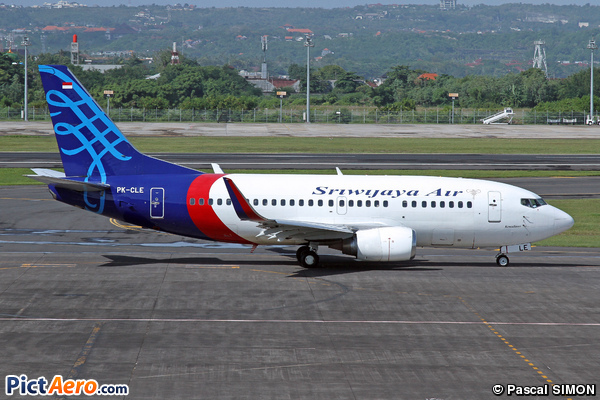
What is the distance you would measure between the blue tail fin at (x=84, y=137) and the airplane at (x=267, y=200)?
0.15ft

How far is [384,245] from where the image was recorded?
30734 mm

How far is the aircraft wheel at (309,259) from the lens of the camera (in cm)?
3234

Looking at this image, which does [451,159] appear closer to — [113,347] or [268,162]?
[268,162]

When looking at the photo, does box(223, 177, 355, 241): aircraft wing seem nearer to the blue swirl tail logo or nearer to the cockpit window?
the blue swirl tail logo

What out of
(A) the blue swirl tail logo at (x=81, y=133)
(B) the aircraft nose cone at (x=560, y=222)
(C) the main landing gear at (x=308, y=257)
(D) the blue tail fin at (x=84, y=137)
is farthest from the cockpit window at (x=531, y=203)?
(A) the blue swirl tail logo at (x=81, y=133)

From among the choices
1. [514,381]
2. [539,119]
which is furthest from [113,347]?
[539,119]

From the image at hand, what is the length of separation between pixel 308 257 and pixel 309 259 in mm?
110

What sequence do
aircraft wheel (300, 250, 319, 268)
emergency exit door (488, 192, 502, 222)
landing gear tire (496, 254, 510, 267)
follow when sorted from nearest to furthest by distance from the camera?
aircraft wheel (300, 250, 319, 268)
emergency exit door (488, 192, 502, 222)
landing gear tire (496, 254, 510, 267)

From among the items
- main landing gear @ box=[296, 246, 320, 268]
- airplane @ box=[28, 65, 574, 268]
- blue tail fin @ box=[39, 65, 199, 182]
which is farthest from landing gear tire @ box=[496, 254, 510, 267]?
blue tail fin @ box=[39, 65, 199, 182]

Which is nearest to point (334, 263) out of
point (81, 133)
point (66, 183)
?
point (66, 183)

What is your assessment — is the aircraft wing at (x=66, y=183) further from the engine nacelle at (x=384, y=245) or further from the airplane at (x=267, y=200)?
the engine nacelle at (x=384, y=245)

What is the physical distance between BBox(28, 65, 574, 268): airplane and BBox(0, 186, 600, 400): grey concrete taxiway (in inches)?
67.0

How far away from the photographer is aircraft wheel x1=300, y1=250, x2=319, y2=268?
106ft

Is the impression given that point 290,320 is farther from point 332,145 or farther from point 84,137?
point 332,145
